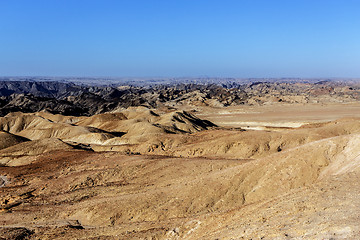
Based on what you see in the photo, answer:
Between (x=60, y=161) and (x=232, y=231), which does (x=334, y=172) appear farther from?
(x=60, y=161)

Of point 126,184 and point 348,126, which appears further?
point 348,126

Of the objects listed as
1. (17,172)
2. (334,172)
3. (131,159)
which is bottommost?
(17,172)

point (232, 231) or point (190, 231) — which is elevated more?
point (232, 231)

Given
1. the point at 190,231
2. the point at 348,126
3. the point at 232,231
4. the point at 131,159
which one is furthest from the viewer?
the point at 348,126

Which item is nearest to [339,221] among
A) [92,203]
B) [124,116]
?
[92,203]

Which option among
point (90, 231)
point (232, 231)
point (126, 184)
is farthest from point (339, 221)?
point (126, 184)

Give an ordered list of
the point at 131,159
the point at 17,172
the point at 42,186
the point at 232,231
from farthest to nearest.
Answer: the point at 17,172 < the point at 131,159 < the point at 42,186 < the point at 232,231

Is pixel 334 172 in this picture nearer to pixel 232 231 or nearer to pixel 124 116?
pixel 232 231

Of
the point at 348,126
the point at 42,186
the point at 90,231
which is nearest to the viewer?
the point at 90,231

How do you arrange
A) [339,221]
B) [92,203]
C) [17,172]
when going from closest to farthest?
[339,221] → [92,203] → [17,172]
